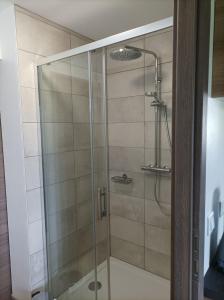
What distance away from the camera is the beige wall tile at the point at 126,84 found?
1990 mm

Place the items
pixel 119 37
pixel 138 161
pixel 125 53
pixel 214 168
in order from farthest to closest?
1. pixel 138 161
2. pixel 125 53
3. pixel 119 37
4. pixel 214 168

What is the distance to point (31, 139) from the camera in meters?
1.71

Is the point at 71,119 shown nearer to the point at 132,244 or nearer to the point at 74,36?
the point at 74,36

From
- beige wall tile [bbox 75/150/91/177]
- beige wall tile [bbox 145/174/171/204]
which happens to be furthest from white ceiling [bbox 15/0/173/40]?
beige wall tile [bbox 145/174/171/204]

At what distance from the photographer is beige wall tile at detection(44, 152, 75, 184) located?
1.88 meters

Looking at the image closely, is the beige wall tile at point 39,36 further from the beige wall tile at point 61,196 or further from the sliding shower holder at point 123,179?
the sliding shower holder at point 123,179

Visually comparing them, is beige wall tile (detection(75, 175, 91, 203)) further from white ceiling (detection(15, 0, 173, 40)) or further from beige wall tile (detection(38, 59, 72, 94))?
white ceiling (detection(15, 0, 173, 40))

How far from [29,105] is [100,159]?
70cm

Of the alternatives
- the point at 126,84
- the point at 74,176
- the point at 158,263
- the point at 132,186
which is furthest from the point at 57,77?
the point at 158,263

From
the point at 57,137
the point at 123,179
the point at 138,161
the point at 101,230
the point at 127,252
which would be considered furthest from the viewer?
the point at 127,252

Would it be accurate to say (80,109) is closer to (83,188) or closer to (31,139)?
(31,139)

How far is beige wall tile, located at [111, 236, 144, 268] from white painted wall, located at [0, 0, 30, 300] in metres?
0.96

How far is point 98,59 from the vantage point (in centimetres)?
163

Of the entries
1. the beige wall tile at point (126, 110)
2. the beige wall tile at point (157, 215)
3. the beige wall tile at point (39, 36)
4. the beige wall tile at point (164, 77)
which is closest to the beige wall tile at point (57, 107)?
the beige wall tile at point (39, 36)
